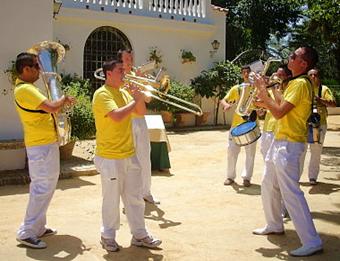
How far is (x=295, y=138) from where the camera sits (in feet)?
13.7

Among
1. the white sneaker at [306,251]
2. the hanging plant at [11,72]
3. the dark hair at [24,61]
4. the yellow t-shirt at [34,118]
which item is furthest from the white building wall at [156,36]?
the white sneaker at [306,251]

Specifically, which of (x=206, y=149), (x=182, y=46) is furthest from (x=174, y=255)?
(x=182, y=46)

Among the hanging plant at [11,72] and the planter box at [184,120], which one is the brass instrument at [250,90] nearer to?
the hanging plant at [11,72]

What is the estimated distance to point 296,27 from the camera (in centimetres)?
2920

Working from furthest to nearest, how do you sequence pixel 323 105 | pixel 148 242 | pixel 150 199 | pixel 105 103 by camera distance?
pixel 323 105, pixel 150 199, pixel 148 242, pixel 105 103

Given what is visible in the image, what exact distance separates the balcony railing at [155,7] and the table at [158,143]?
729cm

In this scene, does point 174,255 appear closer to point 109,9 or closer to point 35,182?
point 35,182

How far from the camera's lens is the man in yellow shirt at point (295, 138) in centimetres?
408

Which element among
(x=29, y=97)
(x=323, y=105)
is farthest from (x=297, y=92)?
(x=323, y=105)

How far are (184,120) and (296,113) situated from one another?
38.1ft

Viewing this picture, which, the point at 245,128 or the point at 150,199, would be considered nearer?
the point at 245,128

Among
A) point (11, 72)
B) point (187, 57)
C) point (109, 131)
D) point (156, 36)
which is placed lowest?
point (109, 131)

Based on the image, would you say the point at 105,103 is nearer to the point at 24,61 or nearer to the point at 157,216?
the point at 24,61

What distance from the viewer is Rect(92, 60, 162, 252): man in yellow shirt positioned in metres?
4.07
